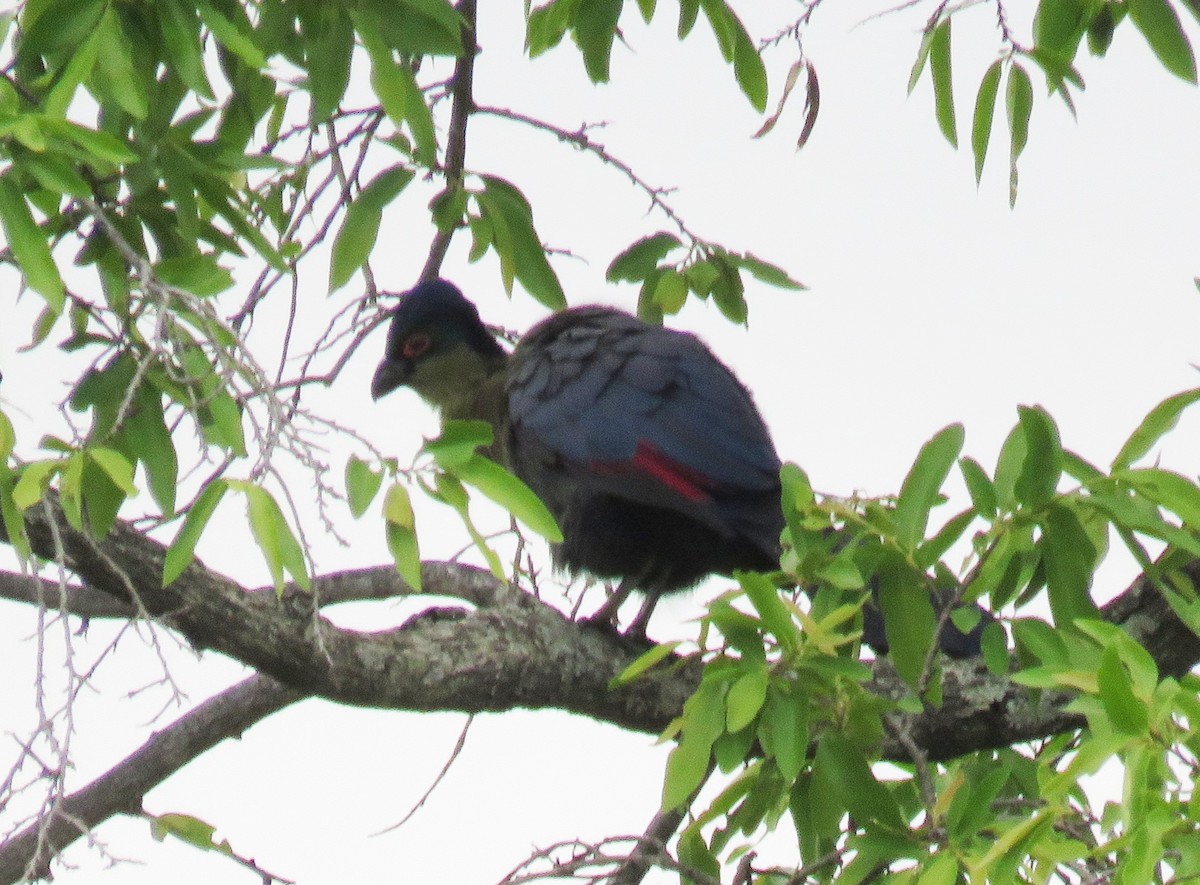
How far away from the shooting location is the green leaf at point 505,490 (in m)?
2.35

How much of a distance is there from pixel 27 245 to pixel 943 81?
1956 mm

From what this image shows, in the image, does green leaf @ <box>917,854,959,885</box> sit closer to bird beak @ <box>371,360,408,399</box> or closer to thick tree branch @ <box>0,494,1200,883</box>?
thick tree branch @ <box>0,494,1200,883</box>

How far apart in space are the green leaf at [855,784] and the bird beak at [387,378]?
3.40 m

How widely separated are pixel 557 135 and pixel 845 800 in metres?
2.18

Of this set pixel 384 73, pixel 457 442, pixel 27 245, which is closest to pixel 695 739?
pixel 457 442

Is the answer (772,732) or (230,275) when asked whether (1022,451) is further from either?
(230,275)

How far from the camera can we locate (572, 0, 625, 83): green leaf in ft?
12.5

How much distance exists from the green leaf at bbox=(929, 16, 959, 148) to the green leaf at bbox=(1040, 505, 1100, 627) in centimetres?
110

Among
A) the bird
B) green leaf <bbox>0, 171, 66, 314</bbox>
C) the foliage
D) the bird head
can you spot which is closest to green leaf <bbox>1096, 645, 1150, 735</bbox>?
the foliage

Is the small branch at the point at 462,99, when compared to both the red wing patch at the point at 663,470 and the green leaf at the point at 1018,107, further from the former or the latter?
the green leaf at the point at 1018,107

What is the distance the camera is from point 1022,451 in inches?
104

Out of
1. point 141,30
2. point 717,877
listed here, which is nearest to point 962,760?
point 717,877

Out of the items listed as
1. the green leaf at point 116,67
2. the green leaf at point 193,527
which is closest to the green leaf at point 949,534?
the green leaf at point 193,527

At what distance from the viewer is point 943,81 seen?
350 centimetres
